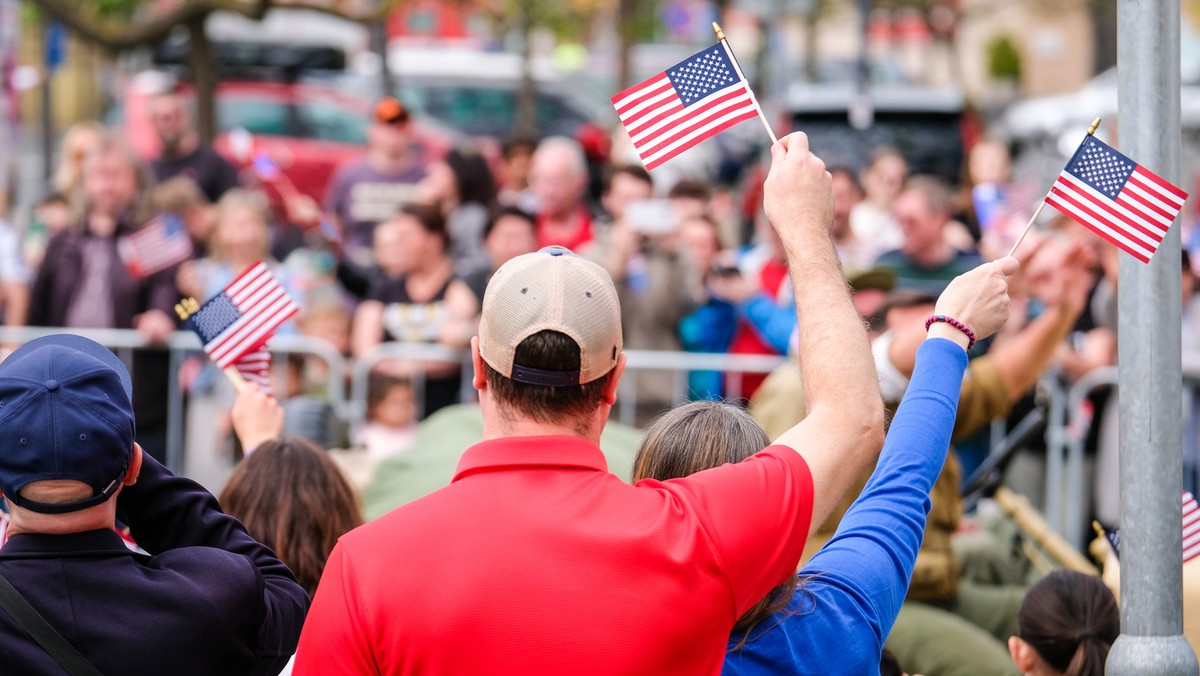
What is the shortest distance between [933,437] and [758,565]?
491 millimetres

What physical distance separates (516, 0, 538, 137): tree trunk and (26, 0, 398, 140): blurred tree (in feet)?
21.6

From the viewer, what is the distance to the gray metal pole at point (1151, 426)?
10.5 feet

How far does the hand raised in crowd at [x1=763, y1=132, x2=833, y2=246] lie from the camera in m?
2.76

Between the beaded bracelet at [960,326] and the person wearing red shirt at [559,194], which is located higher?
the beaded bracelet at [960,326]

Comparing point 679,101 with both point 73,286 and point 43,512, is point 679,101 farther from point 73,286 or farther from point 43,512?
point 73,286

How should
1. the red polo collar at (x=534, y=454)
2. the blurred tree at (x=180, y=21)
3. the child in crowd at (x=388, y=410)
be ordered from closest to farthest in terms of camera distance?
the red polo collar at (x=534, y=454), the child in crowd at (x=388, y=410), the blurred tree at (x=180, y=21)

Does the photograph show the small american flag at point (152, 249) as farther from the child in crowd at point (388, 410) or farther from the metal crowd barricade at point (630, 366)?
the child in crowd at point (388, 410)

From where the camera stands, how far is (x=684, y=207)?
9000mm

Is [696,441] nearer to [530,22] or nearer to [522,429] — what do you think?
[522,429]

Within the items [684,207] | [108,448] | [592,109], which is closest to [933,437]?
[108,448]

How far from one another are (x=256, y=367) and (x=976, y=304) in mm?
2321

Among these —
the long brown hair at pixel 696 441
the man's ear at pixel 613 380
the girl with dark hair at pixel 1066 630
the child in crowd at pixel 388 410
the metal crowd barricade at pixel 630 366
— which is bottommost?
the child in crowd at pixel 388 410

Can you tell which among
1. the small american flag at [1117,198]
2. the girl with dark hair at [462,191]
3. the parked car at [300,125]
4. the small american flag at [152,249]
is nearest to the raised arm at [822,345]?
the small american flag at [1117,198]

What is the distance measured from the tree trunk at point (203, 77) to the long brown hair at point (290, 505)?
10778 millimetres
